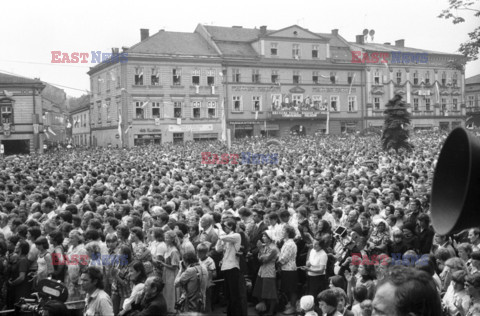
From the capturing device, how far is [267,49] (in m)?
52.3

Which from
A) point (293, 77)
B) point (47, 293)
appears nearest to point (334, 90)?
point (293, 77)

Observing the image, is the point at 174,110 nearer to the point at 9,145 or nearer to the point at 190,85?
the point at 190,85

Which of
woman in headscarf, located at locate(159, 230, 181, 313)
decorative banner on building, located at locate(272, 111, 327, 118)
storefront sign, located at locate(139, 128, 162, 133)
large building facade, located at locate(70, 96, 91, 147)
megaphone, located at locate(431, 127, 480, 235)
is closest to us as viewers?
megaphone, located at locate(431, 127, 480, 235)

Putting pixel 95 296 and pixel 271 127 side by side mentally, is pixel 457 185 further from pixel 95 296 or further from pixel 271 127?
pixel 271 127

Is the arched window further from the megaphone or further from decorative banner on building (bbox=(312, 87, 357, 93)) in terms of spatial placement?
the megaphone

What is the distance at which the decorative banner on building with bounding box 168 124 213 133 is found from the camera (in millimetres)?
48131

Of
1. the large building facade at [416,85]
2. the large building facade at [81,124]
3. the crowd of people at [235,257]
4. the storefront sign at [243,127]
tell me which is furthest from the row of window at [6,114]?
the large building facade at [416,85]

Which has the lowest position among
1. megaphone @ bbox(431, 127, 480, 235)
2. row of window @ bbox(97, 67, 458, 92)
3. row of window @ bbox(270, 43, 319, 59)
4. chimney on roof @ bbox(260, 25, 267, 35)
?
megaphone @ bbox(431, 127, 480, 235)

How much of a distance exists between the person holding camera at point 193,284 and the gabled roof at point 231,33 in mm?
46760

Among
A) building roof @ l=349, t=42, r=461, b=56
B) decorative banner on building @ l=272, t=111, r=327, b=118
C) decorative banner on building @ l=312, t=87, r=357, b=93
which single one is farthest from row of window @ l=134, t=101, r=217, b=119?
building roof @ l=349, t=42, r=461, b=56

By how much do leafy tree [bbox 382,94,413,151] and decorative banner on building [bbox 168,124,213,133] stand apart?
74.1 feet

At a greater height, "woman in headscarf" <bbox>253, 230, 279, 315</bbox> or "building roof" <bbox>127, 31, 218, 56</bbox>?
"building roof" <bbox>127, 31, 218, 56</bbox>

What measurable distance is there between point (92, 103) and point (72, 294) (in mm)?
51325

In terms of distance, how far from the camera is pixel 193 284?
683 centimetres
